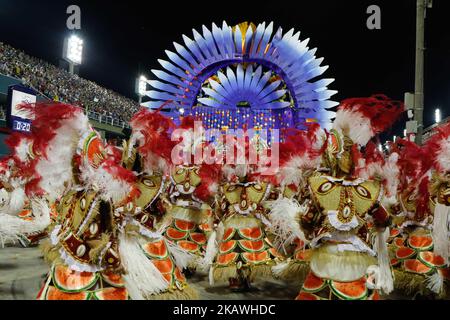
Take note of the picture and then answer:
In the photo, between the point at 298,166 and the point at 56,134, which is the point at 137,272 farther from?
the point at 298,166

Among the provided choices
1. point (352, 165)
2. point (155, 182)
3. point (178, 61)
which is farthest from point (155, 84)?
point (352, 165)

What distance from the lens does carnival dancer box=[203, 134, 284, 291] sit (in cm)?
520

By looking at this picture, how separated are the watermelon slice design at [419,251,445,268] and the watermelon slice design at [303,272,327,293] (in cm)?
241

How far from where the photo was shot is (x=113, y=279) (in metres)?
2.70

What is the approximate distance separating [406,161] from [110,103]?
110 ft

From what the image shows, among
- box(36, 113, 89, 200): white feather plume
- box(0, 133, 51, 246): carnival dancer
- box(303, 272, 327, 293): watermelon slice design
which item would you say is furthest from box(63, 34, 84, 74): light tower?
box(303, 272, 327, 293): watermelon slice design

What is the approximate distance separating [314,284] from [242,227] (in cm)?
236

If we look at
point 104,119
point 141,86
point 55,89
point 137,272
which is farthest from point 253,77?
point 141,86

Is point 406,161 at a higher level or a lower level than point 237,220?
higher

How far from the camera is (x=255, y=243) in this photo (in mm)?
5320

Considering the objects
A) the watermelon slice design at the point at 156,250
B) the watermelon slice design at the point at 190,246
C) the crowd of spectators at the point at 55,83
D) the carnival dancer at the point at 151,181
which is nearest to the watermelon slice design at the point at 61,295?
the carnival dancer at the point at 151,181

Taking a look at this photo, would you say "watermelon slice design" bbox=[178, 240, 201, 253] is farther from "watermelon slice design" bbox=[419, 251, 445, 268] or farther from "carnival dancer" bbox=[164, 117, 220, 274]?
"watermelon slice design" bbox=[419, 251, 445, 268]

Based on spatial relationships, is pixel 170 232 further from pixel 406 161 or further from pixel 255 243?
pixel 406 161

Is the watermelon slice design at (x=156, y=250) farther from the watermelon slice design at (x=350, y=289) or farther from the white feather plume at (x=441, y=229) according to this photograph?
the white feather plume at (x=441, y=229)
